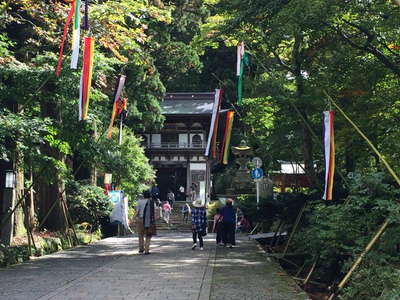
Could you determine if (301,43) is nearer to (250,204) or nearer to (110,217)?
(250,204)

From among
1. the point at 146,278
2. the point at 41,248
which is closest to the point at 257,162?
the point at 41,248

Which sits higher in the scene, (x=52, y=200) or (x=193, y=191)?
(x=193, y=191)

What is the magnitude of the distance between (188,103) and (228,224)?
92.3 ft

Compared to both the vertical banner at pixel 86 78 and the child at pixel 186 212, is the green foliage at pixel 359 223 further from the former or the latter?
the child at pixel 186 212

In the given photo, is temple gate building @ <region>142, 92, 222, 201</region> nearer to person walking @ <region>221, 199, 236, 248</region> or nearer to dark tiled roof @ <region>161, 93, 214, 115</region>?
dark tiled roof @ <region>161, 93, 214, 115</region>

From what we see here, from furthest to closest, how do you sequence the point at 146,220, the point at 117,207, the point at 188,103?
1. the point at 188,103
2. the point at 117,207
3. the point at 146,220

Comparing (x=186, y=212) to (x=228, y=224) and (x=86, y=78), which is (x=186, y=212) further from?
(x=86, y=78)

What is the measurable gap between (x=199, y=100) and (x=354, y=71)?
1186 inches

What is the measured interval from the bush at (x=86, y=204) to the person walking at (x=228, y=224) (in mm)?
7167

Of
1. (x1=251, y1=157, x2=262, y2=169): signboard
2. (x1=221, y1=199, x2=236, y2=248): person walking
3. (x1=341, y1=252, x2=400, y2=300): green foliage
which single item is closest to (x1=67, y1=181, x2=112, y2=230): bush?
(x1=251, y1=157, x2=262, y2=169): signboard

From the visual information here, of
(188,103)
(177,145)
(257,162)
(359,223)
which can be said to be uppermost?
(188,103)

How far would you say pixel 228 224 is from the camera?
15.8 metres

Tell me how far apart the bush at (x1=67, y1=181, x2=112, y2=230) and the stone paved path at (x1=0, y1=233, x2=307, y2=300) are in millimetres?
7755

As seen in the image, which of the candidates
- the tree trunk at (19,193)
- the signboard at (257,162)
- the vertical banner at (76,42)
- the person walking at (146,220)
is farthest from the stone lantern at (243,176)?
the vertical banner at (76,42)
